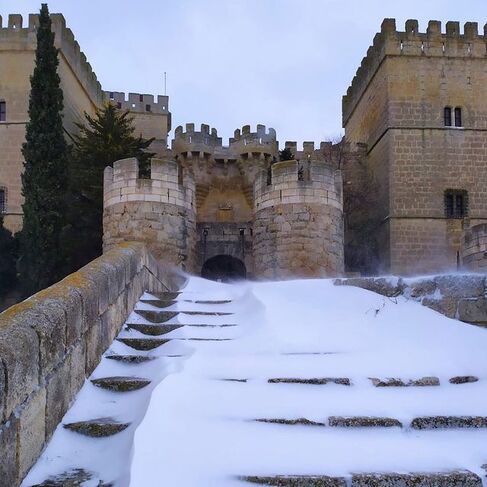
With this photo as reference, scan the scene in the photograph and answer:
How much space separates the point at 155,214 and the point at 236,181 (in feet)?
34.9

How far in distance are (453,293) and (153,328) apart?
10.9 feet

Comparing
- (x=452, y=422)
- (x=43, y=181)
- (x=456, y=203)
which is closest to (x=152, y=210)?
(x=43, y=181)

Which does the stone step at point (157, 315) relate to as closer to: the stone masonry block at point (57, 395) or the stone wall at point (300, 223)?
the stone masonry block at point (57, 395)

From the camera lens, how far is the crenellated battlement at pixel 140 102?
33969mm

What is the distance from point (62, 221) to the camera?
737 inches

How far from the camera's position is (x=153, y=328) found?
21.3 ft

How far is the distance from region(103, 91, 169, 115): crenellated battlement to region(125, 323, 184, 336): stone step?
94.2ft

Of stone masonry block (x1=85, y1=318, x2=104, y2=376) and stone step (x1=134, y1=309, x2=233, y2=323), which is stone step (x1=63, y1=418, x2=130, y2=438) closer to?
stone masonry block (x1=85, y1=318, x2=104, y2=376)

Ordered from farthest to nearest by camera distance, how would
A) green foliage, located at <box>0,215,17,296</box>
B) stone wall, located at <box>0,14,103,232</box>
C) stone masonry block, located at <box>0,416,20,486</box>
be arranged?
stone wall, located at <box>0,14,103,232</box> < green foliage, located at <box>0,215,17,296</box> < stone masonry block, located at <box>0,416,20,486</box>

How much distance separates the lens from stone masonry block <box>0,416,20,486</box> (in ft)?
10.4

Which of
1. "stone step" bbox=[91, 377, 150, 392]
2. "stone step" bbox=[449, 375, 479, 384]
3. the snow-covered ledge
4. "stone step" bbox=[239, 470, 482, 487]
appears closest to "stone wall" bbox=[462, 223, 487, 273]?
the snow-covered ledge

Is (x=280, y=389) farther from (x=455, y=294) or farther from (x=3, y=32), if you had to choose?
Answer: (x=3, y=32)

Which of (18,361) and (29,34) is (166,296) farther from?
(29,34)

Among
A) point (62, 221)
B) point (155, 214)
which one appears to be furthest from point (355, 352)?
point (62, 221)
